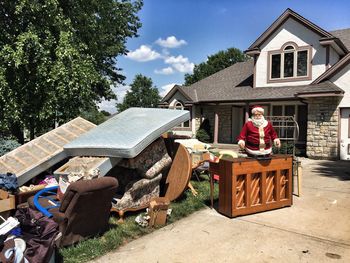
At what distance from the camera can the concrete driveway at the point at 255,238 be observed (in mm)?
4273

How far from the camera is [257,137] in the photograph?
243 inches

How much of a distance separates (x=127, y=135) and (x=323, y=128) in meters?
11.5

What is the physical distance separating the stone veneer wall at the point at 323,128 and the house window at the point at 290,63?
87.9 inches

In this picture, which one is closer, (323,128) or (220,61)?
(323,128)

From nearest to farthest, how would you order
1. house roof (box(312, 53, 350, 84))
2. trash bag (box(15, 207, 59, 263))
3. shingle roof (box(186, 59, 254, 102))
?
trash bag (box(15, 207, 59, 263)) < house roof (box(312, 53, 350, 84)) < shingle roof (box(186, 59, 254, 102))

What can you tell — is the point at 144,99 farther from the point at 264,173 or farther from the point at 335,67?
the point at 264,173

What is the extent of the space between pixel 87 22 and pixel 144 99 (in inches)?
1197

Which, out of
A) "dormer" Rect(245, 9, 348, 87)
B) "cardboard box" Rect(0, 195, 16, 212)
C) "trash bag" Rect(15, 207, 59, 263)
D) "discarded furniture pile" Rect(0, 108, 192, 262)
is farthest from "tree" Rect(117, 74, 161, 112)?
"trash bag" Rect(15, 207, 59, 263)

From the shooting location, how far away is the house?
14320 millimetres

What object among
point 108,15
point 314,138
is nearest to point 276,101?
point 314,138

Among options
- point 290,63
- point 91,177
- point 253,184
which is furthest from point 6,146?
point 290,63

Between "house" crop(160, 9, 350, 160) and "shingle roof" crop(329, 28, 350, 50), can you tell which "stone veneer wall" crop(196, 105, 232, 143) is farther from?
"shingle roof" crop(329, 28, 350, 50)

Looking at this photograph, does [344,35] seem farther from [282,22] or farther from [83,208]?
[83,208]

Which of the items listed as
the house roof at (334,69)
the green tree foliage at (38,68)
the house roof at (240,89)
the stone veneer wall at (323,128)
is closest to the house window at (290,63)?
the house roof at (240,89)
